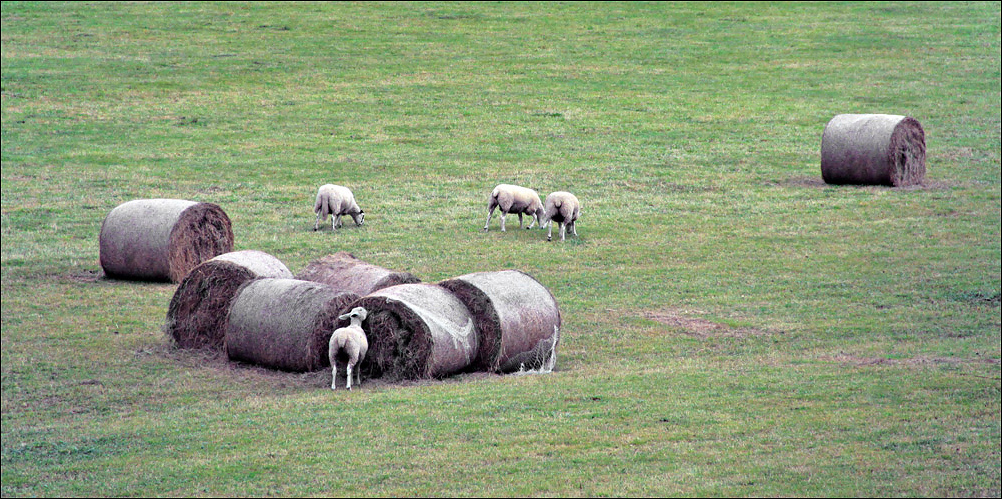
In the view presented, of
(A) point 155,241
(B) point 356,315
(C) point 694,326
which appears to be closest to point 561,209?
(C) point 694,326

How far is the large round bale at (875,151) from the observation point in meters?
33.2

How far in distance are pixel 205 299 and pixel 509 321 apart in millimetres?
5468

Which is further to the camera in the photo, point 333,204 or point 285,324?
point 333,204

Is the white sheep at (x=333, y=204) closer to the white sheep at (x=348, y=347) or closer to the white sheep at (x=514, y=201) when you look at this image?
the white sheep at (x=514, y=201)

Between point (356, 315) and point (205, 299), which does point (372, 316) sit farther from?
point (205, 299)

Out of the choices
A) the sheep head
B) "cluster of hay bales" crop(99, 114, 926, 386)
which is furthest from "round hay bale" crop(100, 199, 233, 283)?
the sheep head

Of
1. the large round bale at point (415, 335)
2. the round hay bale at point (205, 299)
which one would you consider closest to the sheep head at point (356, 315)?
the large round bale at point (415, 335)

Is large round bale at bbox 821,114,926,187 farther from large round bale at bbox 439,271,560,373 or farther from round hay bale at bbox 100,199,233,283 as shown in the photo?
large round bale at bbox 439,271,560,373

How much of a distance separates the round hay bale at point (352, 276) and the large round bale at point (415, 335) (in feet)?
4.46

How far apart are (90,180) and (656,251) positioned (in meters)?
18.1

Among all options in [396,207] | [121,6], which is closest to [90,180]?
[396,207]

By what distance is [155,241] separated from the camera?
23250mm

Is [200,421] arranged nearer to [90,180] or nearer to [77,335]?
[77,335]

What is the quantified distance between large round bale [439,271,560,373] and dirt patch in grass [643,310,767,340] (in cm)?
319
